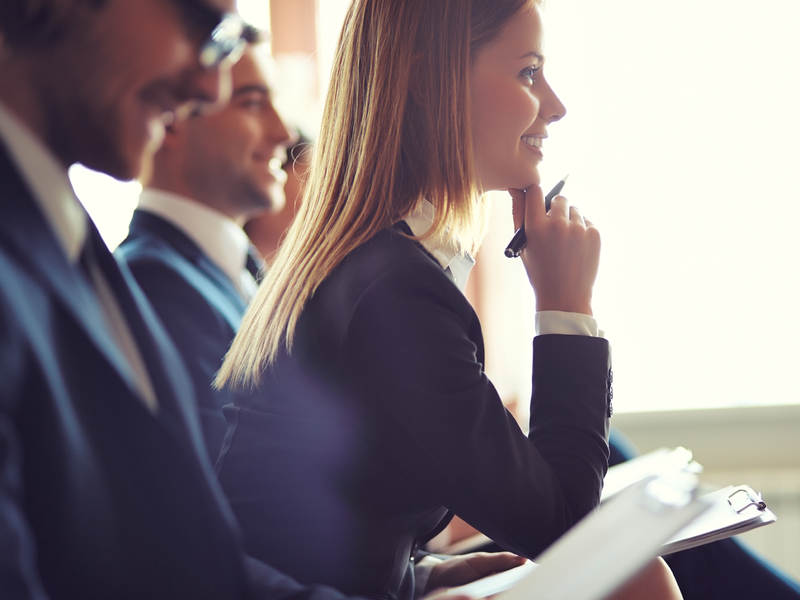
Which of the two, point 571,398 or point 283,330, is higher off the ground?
point 283,330

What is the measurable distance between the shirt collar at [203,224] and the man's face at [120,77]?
2.99 feet

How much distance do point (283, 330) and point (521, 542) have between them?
1.27 ft

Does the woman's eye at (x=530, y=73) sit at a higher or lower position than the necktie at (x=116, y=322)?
higher

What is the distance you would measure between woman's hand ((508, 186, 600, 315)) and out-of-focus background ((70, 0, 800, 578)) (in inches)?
54.5

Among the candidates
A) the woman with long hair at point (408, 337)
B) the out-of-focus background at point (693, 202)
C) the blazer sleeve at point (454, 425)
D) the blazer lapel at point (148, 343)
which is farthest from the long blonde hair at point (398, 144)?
the out-of-focus background at point (693, 202)

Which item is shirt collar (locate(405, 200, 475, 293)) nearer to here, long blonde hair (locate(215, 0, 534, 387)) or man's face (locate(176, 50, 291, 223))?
long blonde hair (locate(215, 0, 534, 387))

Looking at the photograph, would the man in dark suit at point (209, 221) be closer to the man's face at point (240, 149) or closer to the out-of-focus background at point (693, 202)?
the man's face at point (240, 149)

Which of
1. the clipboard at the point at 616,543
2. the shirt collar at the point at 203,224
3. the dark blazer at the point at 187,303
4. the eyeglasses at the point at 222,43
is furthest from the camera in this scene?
the shirt collar at the point at 203,224

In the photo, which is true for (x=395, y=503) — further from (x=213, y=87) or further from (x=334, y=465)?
(x=213, y=87)

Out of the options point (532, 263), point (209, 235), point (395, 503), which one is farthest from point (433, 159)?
point (209, 235)

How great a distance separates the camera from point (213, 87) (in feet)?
2.29

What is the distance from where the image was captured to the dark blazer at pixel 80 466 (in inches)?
18.0

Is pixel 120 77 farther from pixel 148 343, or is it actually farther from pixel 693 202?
pixel 693 202

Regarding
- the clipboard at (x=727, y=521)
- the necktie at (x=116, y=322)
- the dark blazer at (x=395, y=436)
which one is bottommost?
the clipboard at (x=727, y=521)
